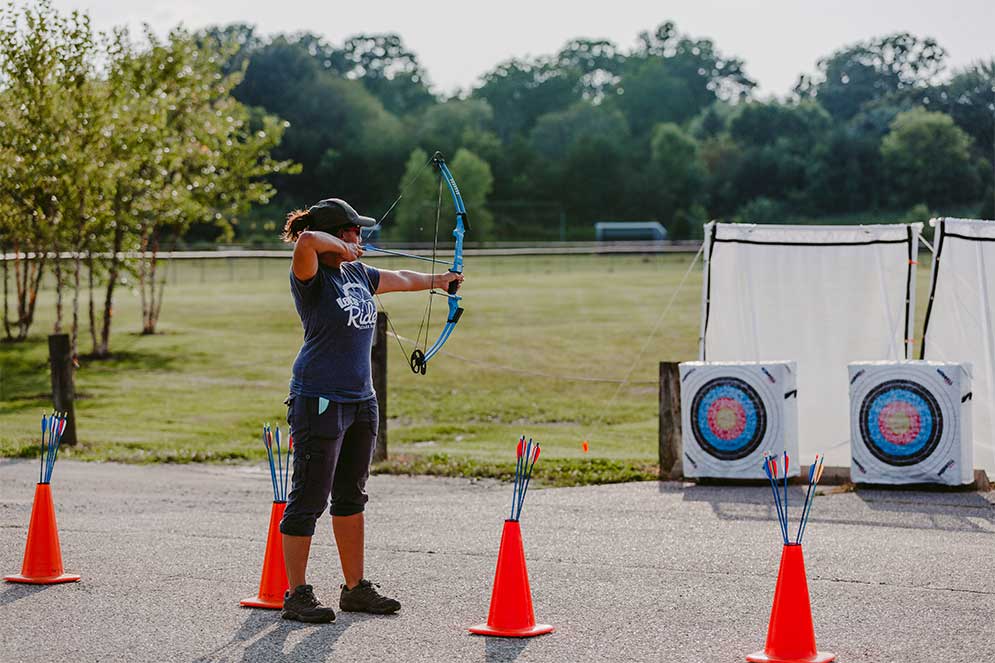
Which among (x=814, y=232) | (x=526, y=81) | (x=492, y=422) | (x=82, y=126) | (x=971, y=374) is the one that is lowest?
(x=492, y=422)

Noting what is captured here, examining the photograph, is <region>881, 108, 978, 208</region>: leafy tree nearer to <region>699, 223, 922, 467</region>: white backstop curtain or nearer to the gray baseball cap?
<region>699, 223, 922, 467</region>: white backstop curtain

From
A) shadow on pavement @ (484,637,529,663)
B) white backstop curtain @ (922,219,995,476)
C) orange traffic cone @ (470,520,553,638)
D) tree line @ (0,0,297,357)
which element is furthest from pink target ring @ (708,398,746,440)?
tree line @ (0,0,297,357)

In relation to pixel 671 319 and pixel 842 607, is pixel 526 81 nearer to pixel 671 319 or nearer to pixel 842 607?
pixel 671 319

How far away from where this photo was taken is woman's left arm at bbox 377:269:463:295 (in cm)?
687

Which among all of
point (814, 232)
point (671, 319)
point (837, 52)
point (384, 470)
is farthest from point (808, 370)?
point (837, 52)

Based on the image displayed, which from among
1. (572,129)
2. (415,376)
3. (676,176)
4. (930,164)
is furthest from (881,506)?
(572,129)

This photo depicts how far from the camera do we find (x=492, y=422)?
18719 millimetres

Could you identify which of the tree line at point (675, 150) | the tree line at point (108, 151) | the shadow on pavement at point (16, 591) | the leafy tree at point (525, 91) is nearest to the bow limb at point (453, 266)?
the shadow on pavement at point (16, 591)

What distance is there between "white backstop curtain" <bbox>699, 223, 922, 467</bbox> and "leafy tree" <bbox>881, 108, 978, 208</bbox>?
92.1 m

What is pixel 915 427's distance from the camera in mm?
11078

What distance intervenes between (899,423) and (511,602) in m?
5.80

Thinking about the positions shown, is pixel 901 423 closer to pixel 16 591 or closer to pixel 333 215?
pixel 333 215

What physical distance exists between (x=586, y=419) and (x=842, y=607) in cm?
1214

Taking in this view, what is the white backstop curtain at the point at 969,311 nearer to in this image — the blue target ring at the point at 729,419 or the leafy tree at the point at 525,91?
the blue target ring at the point at 729,419
